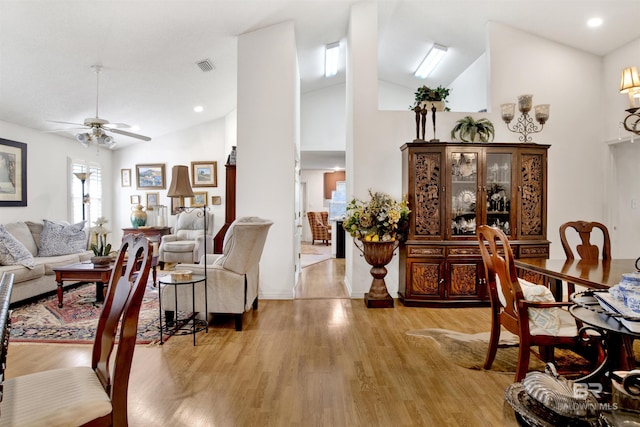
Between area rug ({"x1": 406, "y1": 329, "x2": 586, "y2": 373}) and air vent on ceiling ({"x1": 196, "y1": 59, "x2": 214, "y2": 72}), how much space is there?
14.6 ft

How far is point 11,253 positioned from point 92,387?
4.12 metres

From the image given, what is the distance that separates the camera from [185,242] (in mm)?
7020

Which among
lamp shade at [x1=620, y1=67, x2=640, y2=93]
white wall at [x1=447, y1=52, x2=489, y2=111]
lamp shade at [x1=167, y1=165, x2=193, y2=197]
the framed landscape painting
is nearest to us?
lamp shade at [x1=620, y1=67, x2=640, y2=93]

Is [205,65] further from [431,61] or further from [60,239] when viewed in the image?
[431,61]

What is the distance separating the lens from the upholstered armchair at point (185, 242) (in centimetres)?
693

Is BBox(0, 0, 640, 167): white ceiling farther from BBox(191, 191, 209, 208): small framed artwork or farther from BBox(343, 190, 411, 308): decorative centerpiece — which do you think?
BBox(343, 190, 411, 308): decorative centerpiece

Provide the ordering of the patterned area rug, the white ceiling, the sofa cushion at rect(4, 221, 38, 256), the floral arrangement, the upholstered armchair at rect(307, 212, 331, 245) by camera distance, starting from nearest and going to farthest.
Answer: the patterned area rug → the white ceiling → the floral arrangement → the sofa cushion at rect(4, 221, 38, 256) → the upholstered armchair at rect(307, 212, 331, 245)

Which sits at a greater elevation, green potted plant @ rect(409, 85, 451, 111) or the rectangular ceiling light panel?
the rectangular ceiling light panel

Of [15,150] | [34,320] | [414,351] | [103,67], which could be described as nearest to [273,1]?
[103,67]


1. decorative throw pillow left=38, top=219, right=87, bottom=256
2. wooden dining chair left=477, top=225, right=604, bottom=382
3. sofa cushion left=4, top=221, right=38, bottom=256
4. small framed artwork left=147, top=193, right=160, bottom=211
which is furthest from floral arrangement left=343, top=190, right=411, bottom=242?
small framed artwork left=147, top=193, right=160, bottom=211

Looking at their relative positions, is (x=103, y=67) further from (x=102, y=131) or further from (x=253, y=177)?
(x=253, y=177)

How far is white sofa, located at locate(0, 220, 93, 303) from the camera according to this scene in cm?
420

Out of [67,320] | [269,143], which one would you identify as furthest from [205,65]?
[67,320]

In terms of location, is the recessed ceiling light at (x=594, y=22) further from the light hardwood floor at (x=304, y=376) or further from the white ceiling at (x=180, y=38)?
the light hardwood floor at (x=304, y=376)
